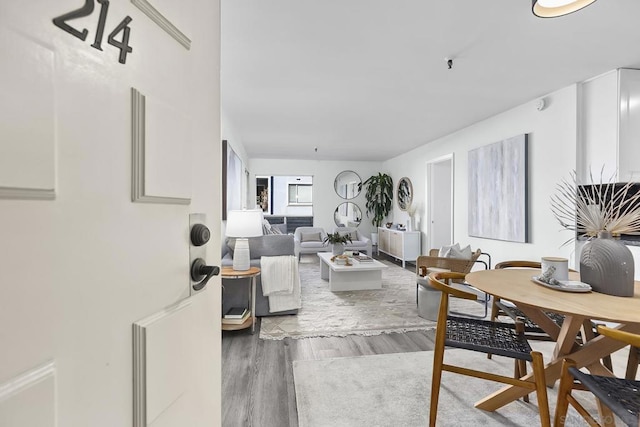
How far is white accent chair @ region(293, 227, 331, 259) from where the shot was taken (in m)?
6.05

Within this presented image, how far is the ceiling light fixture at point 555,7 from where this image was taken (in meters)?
1.42

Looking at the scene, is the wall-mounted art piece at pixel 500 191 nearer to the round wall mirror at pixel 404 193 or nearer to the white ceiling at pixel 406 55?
the white ceiling at pixel 406 55

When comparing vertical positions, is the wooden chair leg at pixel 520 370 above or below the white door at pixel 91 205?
below

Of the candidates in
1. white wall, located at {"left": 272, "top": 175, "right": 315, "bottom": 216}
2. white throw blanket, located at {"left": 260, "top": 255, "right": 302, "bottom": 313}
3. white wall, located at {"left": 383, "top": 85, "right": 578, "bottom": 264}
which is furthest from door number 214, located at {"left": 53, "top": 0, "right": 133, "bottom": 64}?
white wall, located at {"left": 272, "top": 175, "right": 315, "bottom": 216}

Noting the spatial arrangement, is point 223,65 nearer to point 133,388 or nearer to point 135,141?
point 135,141

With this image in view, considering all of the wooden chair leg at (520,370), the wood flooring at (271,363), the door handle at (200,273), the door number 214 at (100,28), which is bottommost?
the wood flooring at (271,363)

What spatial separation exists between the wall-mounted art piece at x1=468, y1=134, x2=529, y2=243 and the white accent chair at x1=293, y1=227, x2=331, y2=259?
285 centimetres

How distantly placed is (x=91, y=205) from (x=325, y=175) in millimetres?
7352

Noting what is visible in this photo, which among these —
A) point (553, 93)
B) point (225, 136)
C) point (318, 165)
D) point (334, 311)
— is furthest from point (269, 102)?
point (318, 165)

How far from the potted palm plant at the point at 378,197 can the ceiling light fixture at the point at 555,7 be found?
5939 mm

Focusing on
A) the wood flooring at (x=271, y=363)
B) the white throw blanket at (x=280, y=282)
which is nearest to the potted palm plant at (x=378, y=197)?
the white throw blanket at (x=280, y=282)

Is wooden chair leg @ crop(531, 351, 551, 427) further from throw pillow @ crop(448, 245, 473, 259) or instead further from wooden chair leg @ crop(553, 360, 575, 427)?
throw pillow @ crop(448, 245, 473, 259)

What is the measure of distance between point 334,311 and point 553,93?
3.32m

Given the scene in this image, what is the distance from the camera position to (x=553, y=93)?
317 cm
